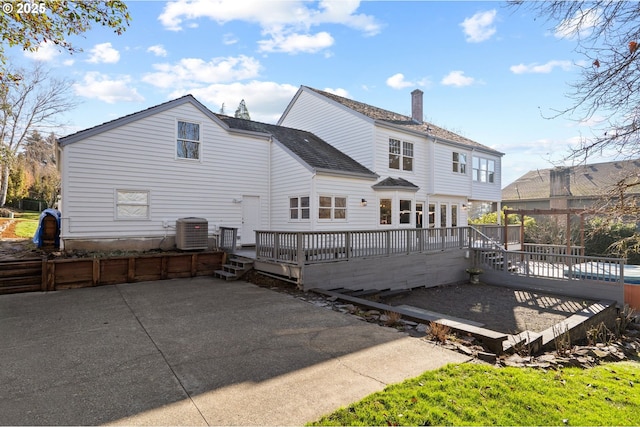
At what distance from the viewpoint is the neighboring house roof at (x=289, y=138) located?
1094cm

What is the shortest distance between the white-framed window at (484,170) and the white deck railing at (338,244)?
28.3ft

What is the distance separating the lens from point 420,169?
1686 cm

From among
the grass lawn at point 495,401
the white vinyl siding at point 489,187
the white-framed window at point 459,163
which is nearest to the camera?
the grass lawn at point 495,401

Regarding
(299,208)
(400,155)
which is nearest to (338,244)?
(299,208)

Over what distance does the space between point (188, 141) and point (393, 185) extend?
8770mm

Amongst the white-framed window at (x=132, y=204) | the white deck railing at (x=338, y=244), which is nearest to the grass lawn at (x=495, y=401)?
the white deck railing at (x=338, y=244)

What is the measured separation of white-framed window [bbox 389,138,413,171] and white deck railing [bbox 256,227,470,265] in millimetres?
4259

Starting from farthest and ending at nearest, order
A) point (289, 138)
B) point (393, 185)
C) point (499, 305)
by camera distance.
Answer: point (289, 138) → point (393, 185) → point (499, 305)

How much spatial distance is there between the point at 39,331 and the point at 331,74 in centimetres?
1394

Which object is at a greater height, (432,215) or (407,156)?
(407,156)

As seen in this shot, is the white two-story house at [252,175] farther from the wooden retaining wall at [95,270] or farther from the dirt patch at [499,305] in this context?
the dirt patch at [499,305]

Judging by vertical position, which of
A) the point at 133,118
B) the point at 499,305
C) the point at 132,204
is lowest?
the point at 499,305

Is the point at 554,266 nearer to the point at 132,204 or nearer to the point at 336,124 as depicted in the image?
the point at 336,124

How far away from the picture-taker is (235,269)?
1034cm
